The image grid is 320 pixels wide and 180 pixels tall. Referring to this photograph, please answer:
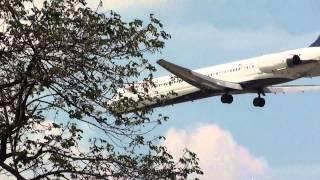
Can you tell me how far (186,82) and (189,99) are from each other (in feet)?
6.27

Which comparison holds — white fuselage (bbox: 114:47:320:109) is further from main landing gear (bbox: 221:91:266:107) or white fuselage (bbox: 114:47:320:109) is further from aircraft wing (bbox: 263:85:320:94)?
aircraft wing (bbox: 263:85:320:94)

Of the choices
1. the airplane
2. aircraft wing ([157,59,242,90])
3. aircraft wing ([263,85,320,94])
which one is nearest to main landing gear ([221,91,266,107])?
the airplane

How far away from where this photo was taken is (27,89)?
62.3ft

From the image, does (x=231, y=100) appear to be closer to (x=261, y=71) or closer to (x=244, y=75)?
(x=244, y=75)

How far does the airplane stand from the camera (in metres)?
53.8

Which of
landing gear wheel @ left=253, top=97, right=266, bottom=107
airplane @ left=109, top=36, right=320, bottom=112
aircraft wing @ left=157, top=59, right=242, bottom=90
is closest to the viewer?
airplane @ left=109, top=36, right=320, bottom=112

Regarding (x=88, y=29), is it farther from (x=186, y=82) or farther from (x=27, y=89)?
(x=186, y=82)

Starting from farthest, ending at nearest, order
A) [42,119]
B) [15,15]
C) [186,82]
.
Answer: [186,82]
[42,119]
[15,15]

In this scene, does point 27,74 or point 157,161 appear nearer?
point 27,74

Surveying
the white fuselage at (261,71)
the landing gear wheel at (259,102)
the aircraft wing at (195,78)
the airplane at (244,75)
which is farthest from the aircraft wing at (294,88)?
the aircraft wing at (195,78)

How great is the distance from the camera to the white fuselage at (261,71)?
177 ft

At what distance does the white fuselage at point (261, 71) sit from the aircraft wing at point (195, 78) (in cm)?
68

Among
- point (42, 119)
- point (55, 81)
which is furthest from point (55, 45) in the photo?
point (42, 119)

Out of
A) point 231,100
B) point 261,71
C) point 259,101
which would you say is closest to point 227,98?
point 231,100
